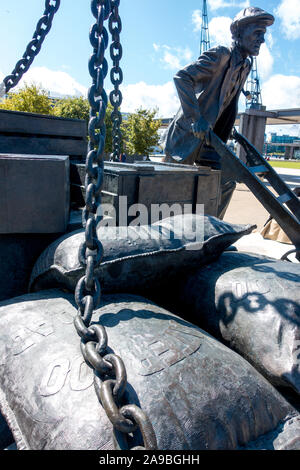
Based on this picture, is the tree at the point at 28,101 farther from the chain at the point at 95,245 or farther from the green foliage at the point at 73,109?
the chain at the point at 95,245

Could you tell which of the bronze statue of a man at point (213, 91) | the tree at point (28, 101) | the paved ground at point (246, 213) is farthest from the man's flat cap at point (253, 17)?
the tree at point (28, 101)

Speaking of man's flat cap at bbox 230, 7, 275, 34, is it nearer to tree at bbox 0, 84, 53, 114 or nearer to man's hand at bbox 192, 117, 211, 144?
man's hand at bbox 192, 117, 211, 144

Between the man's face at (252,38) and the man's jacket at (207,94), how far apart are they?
12 cm

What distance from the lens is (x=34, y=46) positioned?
12.7ft

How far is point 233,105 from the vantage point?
490 centimetres

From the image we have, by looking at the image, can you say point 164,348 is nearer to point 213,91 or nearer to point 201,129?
point 201,129

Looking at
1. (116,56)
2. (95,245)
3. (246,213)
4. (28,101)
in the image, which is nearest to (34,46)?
(116,56)

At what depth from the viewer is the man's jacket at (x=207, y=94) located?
419 cm

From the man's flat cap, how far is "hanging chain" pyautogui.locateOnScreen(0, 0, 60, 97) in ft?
7.16

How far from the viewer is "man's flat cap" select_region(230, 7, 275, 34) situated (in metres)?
3.90

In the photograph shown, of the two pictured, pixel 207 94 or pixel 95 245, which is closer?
pixel 95 245

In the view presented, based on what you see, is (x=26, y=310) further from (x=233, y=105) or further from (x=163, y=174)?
(x=233, y=105)

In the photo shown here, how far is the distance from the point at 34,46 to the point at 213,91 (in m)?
2.28

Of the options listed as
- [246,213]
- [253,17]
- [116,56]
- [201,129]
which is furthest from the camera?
[246,213]
